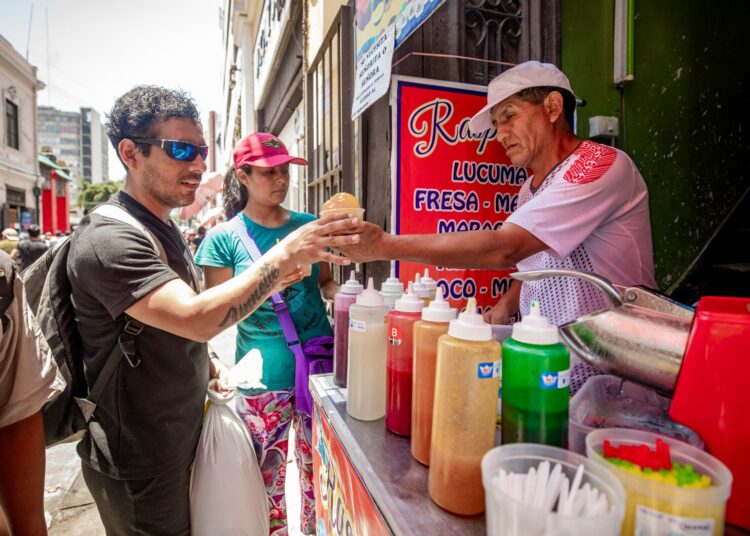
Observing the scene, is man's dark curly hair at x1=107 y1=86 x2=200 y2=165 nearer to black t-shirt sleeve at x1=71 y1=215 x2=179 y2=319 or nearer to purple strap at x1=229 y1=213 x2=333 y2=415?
black t-shirt sleeve at x1=71 y1=215 x2=179 y2=319

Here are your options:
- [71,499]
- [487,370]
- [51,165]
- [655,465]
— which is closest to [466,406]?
[487,370]

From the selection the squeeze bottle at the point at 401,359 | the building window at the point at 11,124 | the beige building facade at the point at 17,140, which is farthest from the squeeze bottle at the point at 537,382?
the building window at the point at 11,124

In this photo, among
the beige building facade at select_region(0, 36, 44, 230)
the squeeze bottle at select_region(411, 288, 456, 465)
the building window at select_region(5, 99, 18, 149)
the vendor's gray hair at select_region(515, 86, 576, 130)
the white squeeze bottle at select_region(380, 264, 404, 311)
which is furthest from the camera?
the building window at select_region(5, 99, 18, 149)

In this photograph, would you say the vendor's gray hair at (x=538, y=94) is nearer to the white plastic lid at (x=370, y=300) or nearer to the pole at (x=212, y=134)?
the white plastic lid at (x=370, y=300)

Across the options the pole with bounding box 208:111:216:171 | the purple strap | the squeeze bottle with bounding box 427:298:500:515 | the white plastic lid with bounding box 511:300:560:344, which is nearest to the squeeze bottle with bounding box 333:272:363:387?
the purple strap

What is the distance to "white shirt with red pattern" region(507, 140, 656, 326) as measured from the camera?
1.57 m

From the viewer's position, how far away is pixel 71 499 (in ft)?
11.0

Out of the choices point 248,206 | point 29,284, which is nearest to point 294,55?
point 248,206

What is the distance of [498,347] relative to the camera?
0.93 metres

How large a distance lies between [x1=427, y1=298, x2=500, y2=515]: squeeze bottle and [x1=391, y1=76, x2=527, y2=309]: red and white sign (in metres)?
1.52

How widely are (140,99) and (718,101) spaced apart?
153 inches

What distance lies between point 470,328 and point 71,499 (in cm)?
385

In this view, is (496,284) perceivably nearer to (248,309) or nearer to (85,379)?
(248,309)

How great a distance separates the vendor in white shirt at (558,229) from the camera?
5.18 ft
